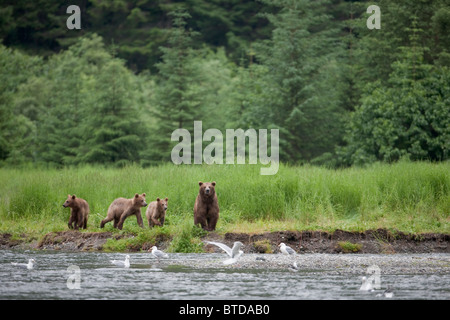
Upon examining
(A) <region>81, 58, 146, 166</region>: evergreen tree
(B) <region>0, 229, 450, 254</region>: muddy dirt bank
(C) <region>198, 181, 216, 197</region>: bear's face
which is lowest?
(B) <region>0, 229, 450, 254</region>: muddy dirt bank

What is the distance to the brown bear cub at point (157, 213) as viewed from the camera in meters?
15.1

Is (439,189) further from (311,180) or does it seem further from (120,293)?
(120,293)

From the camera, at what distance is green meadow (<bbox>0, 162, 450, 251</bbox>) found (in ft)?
51.0

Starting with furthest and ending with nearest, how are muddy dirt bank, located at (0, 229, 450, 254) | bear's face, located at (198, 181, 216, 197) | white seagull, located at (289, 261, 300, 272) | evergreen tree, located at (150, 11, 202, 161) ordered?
evergreen tree, located at (150, 11, 202, 161)
bear's face, located at (198, 181, 216, 197)
muddy dirt bank, located at (0, 229, 450, 254)
white seagull, located at (289, 261, 300, 272)

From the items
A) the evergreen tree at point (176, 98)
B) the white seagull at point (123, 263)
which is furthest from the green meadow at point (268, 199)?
the evergreen tree at point (176, 98)

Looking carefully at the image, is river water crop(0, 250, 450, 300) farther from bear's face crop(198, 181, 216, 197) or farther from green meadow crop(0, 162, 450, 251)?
green meadow crop(0, 162, 450, 251)

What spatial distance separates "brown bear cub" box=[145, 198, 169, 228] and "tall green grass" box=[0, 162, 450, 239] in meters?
0.29

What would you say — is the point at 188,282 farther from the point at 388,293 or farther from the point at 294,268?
the point at 388,293

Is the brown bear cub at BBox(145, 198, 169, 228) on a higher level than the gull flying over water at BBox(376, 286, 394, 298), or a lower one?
higher

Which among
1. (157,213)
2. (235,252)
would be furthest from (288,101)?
(235,252)

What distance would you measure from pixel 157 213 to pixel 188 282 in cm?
496

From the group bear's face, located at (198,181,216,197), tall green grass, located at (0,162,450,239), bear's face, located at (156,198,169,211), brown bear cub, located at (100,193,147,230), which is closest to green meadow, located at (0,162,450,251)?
tall green grass, located at (0,162,450,239)

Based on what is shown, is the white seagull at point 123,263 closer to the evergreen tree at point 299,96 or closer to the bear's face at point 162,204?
the bear's face at point 162,204

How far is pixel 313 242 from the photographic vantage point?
1434 centimetres
